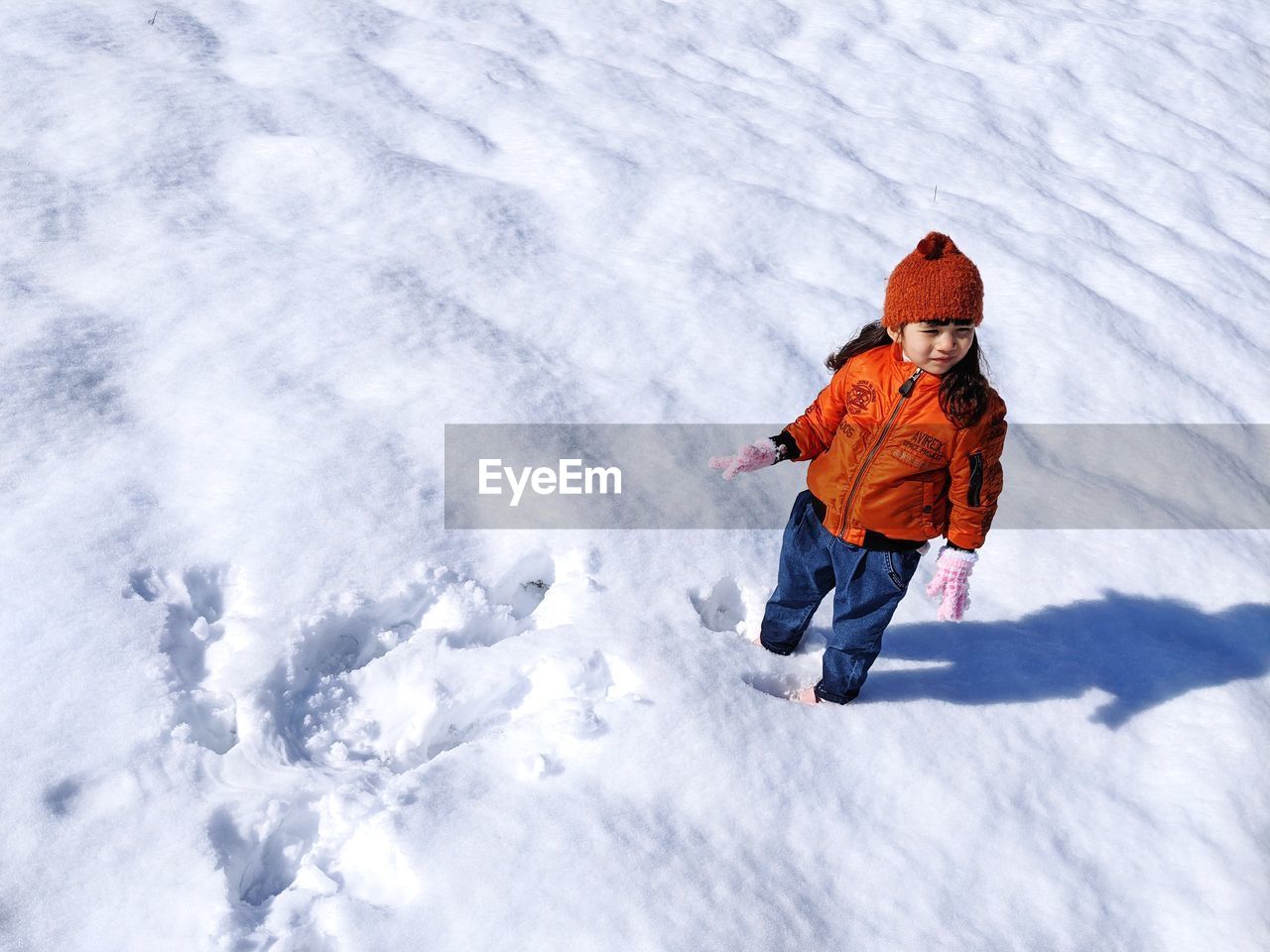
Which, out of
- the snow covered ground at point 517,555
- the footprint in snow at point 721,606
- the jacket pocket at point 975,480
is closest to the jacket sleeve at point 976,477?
the jacket pocket at point 975,480

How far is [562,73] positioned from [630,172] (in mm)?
1127

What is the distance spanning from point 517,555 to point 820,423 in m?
1.02

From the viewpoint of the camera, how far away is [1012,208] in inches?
211

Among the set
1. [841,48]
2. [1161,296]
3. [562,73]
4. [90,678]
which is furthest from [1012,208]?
[90,678]

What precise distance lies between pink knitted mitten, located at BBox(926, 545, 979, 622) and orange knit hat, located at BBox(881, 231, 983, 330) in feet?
1.91

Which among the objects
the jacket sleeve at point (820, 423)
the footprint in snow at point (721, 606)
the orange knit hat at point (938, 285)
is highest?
the orange knit hat at point (938, 285)

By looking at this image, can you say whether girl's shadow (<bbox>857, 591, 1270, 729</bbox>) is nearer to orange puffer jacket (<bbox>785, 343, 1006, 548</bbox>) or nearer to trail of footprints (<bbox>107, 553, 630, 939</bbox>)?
orange puffer jacket (<bbox>785, 343, 1006, 548</bbox>)

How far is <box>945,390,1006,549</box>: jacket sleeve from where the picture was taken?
225 cm

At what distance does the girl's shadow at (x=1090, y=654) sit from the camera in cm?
288

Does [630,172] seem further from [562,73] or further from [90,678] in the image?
[90,678]

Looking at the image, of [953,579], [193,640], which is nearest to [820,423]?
[953,579]

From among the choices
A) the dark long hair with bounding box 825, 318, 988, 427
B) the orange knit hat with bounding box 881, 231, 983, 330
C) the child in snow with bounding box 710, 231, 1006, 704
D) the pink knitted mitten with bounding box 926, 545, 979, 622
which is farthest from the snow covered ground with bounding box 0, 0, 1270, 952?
the orange knit hat with bounding box 881, 231, 983, 330

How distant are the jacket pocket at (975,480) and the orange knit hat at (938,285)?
0.33m

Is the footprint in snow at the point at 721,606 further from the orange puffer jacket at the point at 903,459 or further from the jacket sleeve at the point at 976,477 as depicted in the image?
the jacket sleeve at the point at 976,477
